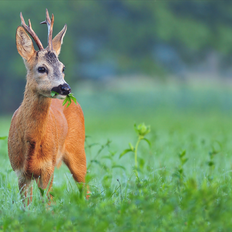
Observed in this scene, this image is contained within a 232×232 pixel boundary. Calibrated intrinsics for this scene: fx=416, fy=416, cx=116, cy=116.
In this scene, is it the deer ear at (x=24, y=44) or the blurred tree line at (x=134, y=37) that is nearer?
the deer ear at (x=24, y=44)

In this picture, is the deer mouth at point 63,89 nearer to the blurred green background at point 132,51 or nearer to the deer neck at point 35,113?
the deer neck at point 35,113

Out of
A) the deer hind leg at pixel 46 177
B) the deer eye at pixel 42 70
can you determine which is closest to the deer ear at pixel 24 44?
the deer eye at pixel 42 70

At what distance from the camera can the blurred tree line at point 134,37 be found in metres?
21.6

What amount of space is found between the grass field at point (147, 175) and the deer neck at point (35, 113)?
0.58 meters

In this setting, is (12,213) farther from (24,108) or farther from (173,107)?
(173,107)

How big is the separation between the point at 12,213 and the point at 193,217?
151 centimetres

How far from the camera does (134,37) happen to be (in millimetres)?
22266

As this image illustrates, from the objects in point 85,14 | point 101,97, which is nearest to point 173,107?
point 101,97

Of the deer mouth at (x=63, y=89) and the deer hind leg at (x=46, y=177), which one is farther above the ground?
the deer mouth at (x=63, y=89)

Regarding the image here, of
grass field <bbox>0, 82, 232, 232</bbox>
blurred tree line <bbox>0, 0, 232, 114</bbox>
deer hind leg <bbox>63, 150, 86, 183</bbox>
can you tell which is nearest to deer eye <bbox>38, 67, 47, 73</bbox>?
grass field <bbox>0, 82, 232, 232</bbox>

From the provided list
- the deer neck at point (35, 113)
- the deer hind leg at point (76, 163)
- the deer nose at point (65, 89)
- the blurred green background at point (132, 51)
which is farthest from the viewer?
the blurred green background at point (132, 51)

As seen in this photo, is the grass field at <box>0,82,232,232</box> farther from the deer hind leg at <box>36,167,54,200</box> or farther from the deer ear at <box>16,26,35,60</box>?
the deer ear at <box>16,26,35,60</box>

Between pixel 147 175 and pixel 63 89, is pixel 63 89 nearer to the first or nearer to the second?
pixel 63 89

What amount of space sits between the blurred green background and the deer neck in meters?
15.3
